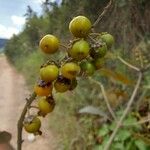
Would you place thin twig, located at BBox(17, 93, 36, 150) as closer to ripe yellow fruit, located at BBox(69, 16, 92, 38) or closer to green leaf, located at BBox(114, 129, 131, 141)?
ripe yellow fruit, located at BBox(69, 16, 92, 38)

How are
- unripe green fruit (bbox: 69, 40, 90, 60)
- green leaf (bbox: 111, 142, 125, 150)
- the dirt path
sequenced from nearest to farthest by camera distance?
unripe green fruit (bbox: 69, 40, 90, 60)
green leaf (bbox: 111, 142, 125, 150)
the dirt path

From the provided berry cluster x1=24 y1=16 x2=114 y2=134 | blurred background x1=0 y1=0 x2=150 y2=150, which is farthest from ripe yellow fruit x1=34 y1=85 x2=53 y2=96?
blurred background x1=0 y1=0 x2=150 y2=150

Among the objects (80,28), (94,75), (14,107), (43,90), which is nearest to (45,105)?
(43,90)

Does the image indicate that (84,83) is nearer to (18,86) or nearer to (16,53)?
(18,86)

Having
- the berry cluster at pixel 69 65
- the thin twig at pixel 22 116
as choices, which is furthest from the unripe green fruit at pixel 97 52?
the thin twig at pixel 22 116

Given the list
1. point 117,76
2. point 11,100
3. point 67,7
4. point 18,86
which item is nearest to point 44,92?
point 117,76

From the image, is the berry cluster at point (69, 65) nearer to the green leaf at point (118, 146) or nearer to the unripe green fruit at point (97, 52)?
the unripe green fruit at point (97, 52)

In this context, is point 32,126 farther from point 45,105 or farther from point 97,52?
point 97,52
